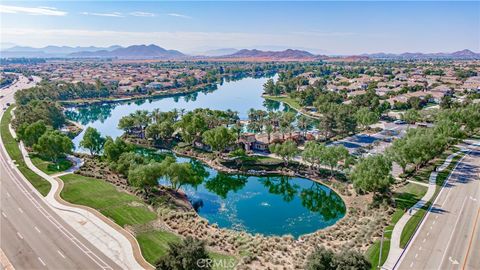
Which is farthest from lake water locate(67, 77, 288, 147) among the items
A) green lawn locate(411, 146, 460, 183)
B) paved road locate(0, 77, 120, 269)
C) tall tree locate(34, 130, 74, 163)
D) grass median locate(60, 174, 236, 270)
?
green lawn locate(411, 146, 460, 183)

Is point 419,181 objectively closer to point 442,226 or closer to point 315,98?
point 442,226

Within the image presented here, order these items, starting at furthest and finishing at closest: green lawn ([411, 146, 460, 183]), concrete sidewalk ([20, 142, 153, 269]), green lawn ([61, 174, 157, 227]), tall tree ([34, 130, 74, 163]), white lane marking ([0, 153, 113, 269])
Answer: tall tree ([34, 130, 74, 163]) → green lawn ([411, 146, 460, 183]) → green lawn ([61, 174, 157, 227]) → concrete sidewalk ([20, 142, 153, 269]) → white lane marking ([0, 153, 113, 269])

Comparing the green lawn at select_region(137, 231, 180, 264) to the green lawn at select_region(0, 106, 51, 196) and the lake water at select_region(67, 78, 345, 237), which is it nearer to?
the lake water at select_region(67, 78, 345, 237)

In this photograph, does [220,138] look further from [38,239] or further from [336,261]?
[336,261]

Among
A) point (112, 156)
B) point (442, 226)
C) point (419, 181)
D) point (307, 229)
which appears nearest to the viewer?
point (442, 226)

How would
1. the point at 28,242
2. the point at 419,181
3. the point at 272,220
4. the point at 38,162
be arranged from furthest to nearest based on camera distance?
the point at 38,162 < the point at 419,181 < the point at 272,220 < the point at 28,242

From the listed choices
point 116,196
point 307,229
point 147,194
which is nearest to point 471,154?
point 307,229
